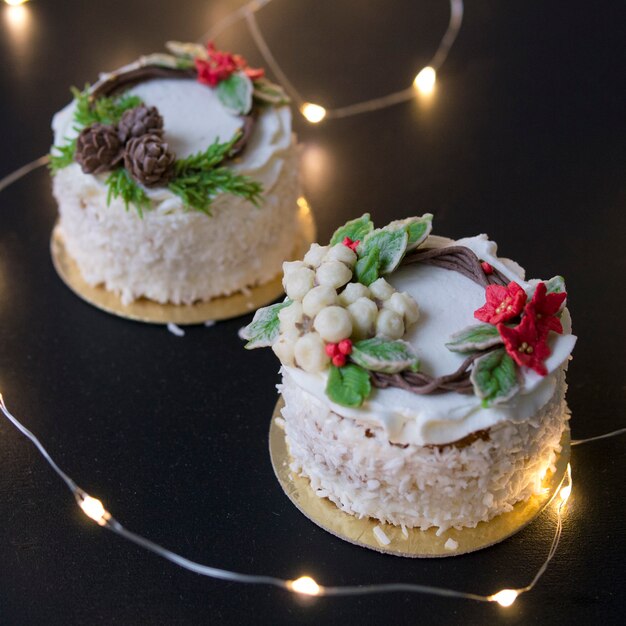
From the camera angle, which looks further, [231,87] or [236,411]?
[231,87]

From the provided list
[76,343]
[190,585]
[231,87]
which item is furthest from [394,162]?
[190,585]

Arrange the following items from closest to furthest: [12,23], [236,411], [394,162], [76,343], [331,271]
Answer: [331,271], [236,411], [76,343], [394,162], [12,23]

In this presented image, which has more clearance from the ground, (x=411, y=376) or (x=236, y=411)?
(x=236, y=411)

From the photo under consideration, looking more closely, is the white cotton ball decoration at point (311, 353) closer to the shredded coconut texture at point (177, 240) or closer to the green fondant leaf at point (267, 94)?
the shredded coconut texture at point (177, 240)

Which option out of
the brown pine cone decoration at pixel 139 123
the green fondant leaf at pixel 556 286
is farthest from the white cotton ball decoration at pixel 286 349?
the brown pine cone decoration at pixel 139 123

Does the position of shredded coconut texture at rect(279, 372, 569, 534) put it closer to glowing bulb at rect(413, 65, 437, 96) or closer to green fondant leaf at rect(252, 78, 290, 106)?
green fondant leaf at rect(252, 78, 290, 106)

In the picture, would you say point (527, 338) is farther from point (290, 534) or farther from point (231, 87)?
point (231, 87)

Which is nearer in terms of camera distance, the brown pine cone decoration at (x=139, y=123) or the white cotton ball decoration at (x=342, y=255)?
the white cotton ball decoration at (x=342, y=255)
